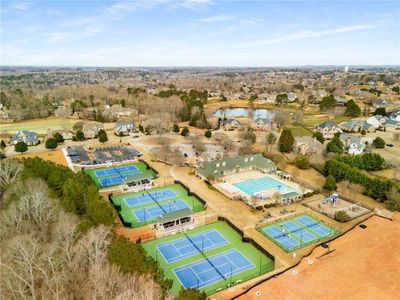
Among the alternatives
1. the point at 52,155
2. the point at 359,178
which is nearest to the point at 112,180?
the point at 52,155

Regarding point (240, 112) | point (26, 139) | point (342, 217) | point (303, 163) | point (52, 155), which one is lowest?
point (240, 112)

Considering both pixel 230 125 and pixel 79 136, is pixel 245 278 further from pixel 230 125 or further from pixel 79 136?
pixel 230 125

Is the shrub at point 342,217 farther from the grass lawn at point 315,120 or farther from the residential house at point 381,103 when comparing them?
the residential house at point 381,103

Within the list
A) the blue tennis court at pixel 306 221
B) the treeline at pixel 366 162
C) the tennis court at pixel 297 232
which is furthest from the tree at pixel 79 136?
the treeline at pixel 366 162

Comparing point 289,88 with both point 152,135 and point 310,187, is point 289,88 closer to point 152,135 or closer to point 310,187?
point 152,135

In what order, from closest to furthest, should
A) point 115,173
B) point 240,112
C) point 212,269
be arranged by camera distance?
point 212,269
point 115,173
point 240,112

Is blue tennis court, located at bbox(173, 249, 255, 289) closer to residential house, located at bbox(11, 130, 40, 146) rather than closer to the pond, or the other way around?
residential house, located at bbox(11, 130, 40, 146)
